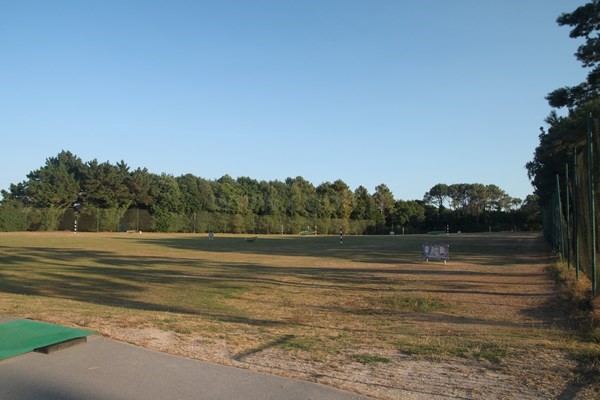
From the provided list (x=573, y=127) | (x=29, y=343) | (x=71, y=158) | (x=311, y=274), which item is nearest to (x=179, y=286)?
(x=311, y=274)

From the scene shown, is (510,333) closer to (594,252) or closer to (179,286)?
(594,252)

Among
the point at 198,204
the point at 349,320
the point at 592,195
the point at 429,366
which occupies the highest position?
the point at 198,204

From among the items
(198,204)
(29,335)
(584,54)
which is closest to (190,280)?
(29,335)

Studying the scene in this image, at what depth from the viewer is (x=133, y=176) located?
73.3m

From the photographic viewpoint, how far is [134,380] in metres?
4.59

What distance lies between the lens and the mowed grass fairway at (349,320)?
16.1 ft

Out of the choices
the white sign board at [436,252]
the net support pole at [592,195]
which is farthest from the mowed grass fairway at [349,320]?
the white sign board at [436,252]

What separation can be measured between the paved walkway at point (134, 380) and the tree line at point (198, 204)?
5793 centimetres

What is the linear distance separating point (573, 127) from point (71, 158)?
77.6 m

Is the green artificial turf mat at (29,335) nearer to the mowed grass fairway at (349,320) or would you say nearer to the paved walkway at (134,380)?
the paved walkway at (134,380)

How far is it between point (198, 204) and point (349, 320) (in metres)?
70.9

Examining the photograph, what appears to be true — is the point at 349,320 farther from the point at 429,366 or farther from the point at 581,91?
the point at 581,91

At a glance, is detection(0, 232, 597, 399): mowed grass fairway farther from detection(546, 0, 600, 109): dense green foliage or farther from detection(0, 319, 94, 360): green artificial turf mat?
detection(546, 0, 600, 109): dense green foliage

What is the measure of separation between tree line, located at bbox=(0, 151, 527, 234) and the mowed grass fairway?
156ft
